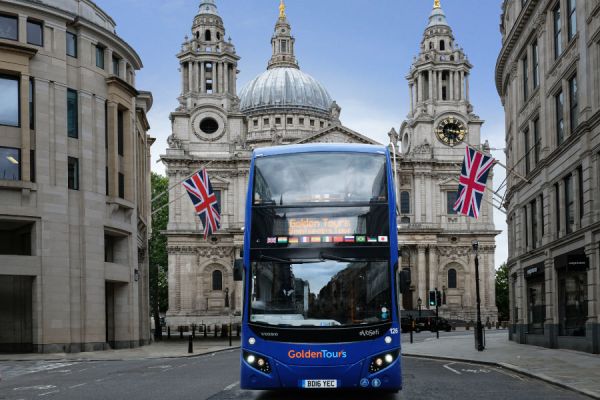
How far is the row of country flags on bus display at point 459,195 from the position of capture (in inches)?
→ 609

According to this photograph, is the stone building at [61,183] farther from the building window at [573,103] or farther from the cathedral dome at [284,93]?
the cathedral dome at [284,93]

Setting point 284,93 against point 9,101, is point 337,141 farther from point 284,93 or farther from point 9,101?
point 9,101

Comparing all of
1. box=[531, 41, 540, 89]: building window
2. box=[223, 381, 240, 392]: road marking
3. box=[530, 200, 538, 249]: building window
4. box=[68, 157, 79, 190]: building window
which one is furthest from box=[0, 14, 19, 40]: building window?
box=[223, 381, 240, 392]: road marking

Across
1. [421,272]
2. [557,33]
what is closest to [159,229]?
[421,272]

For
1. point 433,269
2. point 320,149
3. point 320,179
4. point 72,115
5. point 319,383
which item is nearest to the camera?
point 319,383

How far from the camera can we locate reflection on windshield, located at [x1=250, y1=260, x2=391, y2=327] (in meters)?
15.2

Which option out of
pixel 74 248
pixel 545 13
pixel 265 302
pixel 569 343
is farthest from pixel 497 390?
pixel 74 248

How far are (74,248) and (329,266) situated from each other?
27087mm

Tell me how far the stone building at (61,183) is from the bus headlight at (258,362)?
24.6 metres

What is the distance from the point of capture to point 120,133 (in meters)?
46.3

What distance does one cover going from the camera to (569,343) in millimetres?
33188

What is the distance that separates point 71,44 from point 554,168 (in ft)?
73.2

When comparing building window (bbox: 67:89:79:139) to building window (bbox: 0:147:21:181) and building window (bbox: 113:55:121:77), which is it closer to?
building window (bbox: 0:147:21:181)

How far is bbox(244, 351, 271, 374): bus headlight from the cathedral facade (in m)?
81.4
